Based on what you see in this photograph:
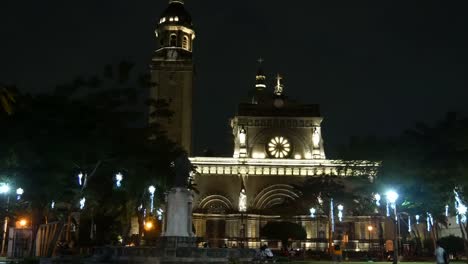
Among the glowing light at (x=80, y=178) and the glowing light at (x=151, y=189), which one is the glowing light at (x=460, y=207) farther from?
the glowing light at (x=80, y=178)

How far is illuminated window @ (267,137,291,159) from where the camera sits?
235 ft

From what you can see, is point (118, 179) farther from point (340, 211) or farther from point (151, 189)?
point (340, 211)

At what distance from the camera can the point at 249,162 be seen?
70.1 meters

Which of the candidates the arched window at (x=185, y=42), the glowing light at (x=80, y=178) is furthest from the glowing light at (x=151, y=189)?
the arched window at (x=185, y=42)

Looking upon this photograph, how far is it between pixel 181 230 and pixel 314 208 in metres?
39.6

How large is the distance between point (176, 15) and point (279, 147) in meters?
22.3

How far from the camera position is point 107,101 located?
33.2 m

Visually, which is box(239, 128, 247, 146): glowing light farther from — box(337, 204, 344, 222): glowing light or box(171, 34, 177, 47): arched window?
box(337, 204, 344, 222): glowing light

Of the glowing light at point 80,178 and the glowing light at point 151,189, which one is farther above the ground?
the glowing light at point 151,189

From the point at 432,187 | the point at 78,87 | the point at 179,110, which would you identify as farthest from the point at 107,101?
the point at 179,110

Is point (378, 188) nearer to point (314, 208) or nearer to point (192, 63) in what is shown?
point (314, 208)

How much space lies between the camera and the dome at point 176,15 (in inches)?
2736

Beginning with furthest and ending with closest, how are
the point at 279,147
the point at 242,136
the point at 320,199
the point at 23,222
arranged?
the point at 279,147
the point at 242,136
the point at 320,199
the point at 23,222

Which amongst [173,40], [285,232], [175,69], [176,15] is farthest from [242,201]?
[176,15]
